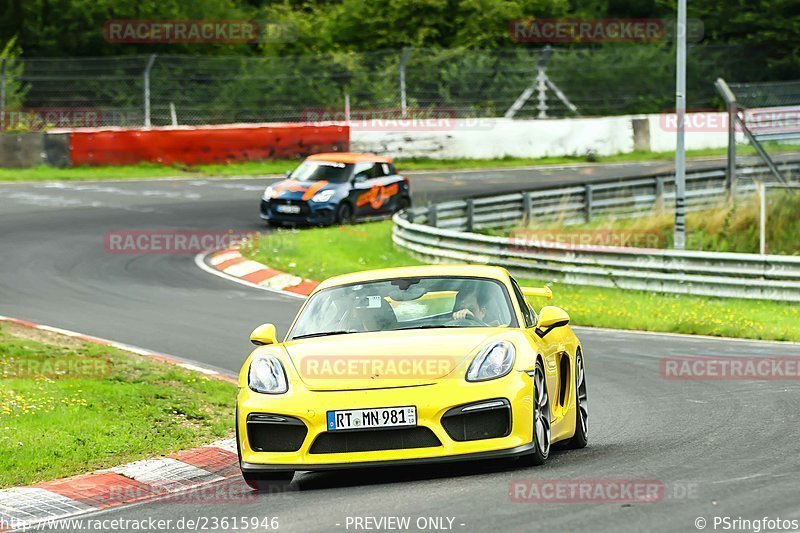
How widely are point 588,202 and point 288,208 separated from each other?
6.06 meters

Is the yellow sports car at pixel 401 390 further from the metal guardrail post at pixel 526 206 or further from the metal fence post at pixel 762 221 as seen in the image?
the metal guardrail post at pixel 526 206

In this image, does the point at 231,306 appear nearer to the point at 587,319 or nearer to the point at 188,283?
the point at 188,283

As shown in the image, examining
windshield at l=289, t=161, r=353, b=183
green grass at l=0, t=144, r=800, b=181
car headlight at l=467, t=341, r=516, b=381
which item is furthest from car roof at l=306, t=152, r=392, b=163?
car headlight at l=467, t=341, r=516, b=381

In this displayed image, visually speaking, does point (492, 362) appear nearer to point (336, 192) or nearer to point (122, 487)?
point (122, 487)

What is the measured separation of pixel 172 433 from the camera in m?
10.3

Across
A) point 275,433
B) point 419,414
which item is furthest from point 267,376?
point 419,414

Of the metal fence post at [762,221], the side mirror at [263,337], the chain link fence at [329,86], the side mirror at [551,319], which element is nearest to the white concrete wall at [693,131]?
the chain link fence at [329,86]

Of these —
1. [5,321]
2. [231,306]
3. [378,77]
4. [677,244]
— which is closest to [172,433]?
[5,321]

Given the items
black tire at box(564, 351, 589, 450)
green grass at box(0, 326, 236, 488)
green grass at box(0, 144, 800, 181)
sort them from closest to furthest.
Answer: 1. green grass at box(0, 326, 236, 488)
2. black tire at box(564, 351, 589, 450)
3. green grass at box(0, 144, 800, 181)

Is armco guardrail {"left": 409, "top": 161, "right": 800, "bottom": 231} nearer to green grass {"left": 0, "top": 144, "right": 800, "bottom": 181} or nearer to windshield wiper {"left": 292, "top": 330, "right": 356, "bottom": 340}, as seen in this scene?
green grass {"left": 0, "top": 144, "right": 800, "bottom": 181}

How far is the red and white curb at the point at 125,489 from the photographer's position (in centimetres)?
802

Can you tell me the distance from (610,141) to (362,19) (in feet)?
50.8

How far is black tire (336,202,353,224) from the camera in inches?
1107

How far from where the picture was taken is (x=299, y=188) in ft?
91.9
